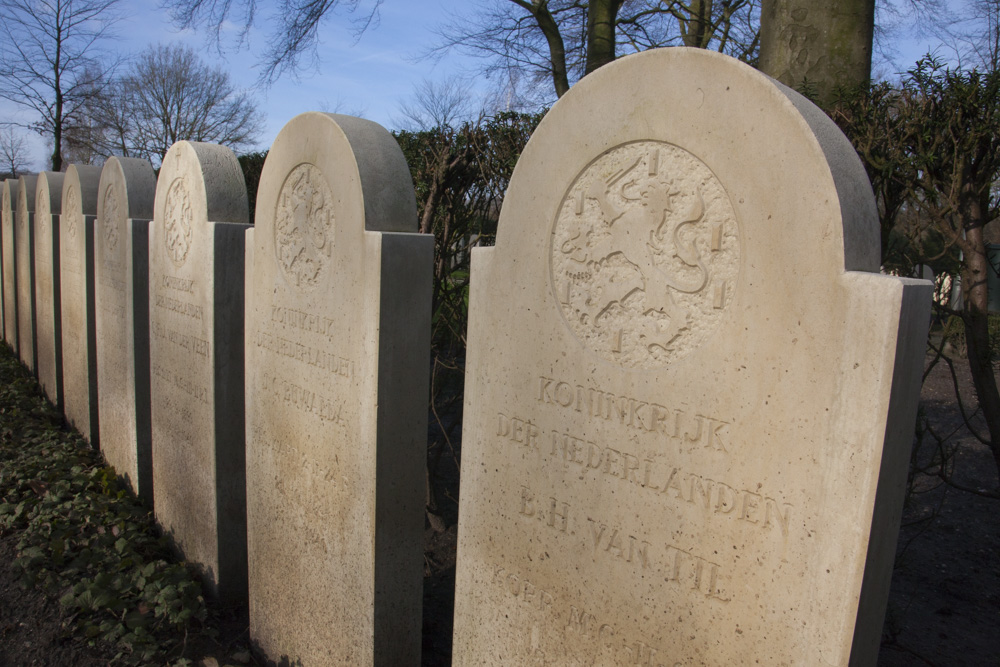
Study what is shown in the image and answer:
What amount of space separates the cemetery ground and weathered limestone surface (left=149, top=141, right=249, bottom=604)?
0.27 m

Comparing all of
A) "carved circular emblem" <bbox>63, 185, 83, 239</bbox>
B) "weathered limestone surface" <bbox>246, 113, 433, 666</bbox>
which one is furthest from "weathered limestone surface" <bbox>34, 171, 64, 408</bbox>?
"weathered limestone surface" <bbox>246, 113, 433, 666</bbox>

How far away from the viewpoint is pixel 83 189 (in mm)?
6039

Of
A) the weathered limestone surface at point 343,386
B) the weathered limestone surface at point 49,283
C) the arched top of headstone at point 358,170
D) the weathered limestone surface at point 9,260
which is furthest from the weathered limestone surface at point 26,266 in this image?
the arched top of headstone at point 358,170

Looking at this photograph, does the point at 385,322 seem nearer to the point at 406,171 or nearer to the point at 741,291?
the point at 406,171

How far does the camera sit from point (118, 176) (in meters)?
5.16

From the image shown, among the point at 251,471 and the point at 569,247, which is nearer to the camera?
the point at 569,247

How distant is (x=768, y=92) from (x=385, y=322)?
1.59m

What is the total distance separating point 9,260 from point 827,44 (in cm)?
1003

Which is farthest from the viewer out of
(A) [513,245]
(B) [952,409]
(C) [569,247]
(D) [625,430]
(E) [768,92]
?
(B) [952,409]

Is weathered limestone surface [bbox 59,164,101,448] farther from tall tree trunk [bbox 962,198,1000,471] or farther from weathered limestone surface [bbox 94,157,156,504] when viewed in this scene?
tall tree trunk [bbox 962,198,1000,471]

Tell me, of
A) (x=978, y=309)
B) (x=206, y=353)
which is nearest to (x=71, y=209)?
(x=206, y=353)

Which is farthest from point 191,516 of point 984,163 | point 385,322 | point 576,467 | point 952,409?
point 952,409

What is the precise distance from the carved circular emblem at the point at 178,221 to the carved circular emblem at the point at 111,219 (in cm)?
110

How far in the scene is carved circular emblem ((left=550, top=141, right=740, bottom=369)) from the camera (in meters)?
1.66
